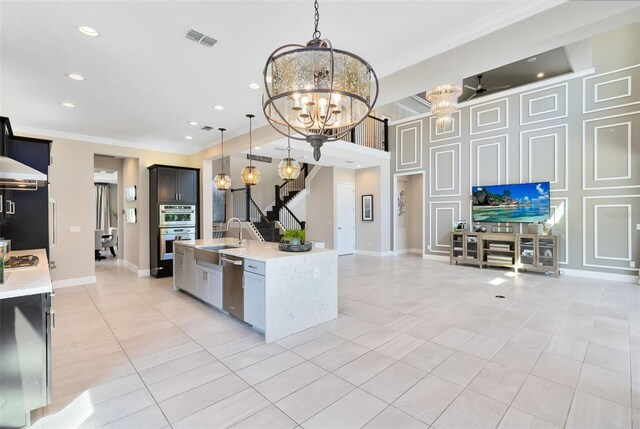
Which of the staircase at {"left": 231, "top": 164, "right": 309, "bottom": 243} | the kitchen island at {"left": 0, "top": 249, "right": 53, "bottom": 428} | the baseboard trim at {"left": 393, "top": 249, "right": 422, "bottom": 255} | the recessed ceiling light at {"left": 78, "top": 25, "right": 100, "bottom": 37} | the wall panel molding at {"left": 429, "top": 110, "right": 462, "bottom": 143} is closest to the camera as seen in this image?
the kitchen island at {"left": 0, "top": 249, "right": 53, "bottom": 428}

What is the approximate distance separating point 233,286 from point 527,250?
6.36 m

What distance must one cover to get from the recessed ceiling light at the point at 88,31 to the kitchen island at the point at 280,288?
2551mm

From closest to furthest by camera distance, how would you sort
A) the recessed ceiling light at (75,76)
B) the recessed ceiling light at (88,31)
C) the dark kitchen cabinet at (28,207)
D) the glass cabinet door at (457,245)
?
1. the recessed ceiling light at (88,31)
2. the recessed ceiling light at (75,76)
3. the dark kitchen cabinet at (28,207)
4. the glass cabinet door at (457,245)

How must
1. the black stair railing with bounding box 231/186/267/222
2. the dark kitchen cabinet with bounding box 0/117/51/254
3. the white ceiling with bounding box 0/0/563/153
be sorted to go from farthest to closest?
the black stair railing with bounding box 231/186/267/222 → the dark kitchen cabinet with bounding box 0/117/51/254 → the white ceiling with bounding box 0/0/563/153

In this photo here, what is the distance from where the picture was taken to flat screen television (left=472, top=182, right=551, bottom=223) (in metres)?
6.48

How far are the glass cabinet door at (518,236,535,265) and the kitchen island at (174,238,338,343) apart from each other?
515cm

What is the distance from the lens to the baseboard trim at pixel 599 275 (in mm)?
5643

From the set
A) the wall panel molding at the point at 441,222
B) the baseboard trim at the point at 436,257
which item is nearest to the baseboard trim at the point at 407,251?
the baseboard trim at the point at 436,257

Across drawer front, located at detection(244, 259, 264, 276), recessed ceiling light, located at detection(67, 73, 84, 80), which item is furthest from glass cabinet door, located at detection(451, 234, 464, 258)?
recessed ceiling light, located at detection(67, 73, 84, 80)

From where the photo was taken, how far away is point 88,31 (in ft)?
8.73

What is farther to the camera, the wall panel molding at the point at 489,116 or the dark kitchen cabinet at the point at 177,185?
the wall panel molding at the point at 489,116

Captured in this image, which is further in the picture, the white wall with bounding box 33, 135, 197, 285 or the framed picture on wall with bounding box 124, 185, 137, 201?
the framed picture on wall with bounding box 124, 185, 137, 201

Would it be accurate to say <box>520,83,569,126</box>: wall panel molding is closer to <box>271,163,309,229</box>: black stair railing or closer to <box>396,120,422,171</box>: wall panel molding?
<box>396,120,422,171</box>: wall panel molding

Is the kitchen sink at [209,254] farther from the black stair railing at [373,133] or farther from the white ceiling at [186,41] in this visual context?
the black stair railing at [373,133]
